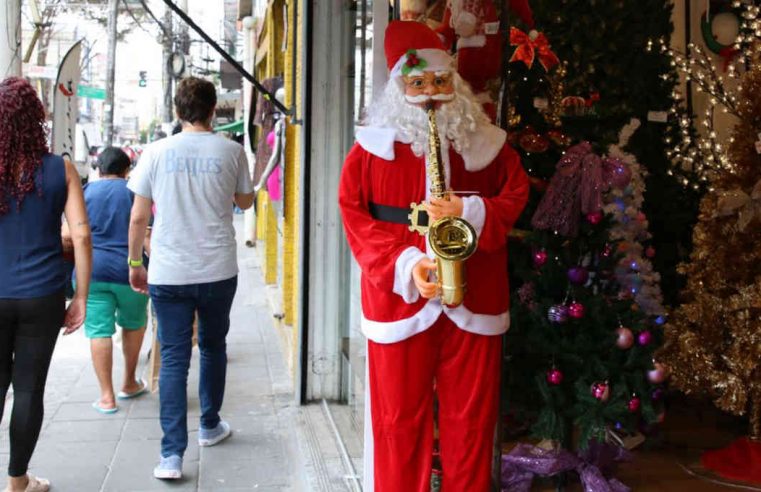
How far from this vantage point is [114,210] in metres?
5.48

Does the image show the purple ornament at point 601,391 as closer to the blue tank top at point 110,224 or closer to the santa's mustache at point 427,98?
the santa's mustache at point 427,98

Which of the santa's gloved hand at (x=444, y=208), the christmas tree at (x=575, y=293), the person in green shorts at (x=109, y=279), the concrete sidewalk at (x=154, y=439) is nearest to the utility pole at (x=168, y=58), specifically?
the concrete sidewalk at (x=154, y=439)

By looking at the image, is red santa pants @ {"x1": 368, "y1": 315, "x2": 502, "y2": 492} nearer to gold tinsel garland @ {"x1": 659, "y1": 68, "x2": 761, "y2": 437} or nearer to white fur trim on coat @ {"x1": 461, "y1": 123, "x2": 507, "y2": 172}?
white fur trim on coat @ {"x1": 461, "y1": 123, "x2": 507, "y2": 172}

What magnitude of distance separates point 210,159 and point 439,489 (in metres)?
2.04

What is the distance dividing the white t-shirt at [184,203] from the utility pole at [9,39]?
2.61 metres

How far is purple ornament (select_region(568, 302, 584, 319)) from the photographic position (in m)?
3.62

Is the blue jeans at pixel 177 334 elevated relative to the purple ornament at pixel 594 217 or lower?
lower

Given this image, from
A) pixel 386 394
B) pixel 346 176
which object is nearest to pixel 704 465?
pixel 386 394

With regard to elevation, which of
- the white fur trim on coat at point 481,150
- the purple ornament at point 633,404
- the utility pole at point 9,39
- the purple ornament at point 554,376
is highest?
the utility pole at point 9,39

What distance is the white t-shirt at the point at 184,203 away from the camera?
4195mm

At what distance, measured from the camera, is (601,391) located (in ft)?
11.6

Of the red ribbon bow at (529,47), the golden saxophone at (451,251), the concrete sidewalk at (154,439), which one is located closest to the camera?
the golden saxophone at (451,251)

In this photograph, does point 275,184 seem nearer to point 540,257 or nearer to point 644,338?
point 540,257

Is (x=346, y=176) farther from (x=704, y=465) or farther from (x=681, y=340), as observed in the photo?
(x=704, y=465)
